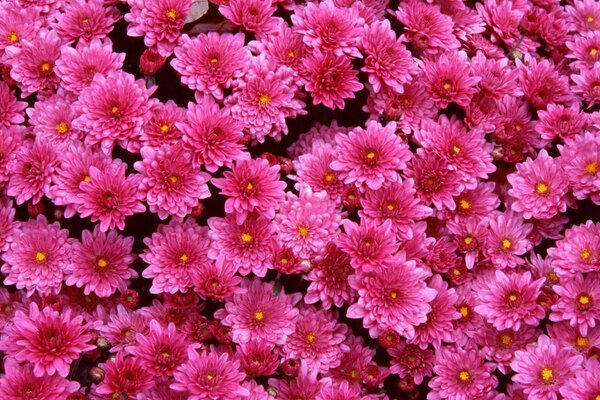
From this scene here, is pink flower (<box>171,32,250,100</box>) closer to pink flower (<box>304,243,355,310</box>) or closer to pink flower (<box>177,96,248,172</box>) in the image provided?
pink flower (<box>177,96,248,172</box>)

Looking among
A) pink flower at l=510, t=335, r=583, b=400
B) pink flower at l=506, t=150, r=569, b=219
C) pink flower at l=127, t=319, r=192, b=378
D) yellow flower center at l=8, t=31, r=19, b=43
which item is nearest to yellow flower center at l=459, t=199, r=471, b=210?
pink flower at l=506, t=150, r=569, b=219

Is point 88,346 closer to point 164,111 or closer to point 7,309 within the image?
point 7,309

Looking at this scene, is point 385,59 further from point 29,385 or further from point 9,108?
point 29,385

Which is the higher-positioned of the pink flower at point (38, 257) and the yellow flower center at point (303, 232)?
the yellow flower center at point (303, 232)

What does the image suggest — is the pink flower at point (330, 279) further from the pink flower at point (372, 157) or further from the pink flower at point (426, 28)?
the pink flower at point (426, 28)

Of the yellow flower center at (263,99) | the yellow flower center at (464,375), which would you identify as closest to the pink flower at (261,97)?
the yellow flower center at (263,99)

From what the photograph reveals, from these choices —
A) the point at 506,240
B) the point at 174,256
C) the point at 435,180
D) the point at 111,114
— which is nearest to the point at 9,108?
the point at 111,114
